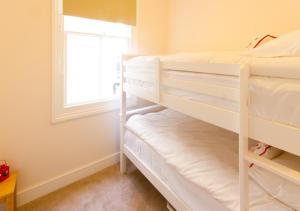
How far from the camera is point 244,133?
85 centimetres

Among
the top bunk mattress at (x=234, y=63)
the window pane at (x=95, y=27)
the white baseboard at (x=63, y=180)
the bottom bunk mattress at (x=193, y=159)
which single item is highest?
the window pane at (x=95, y=27)

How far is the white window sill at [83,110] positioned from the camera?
6.09ft

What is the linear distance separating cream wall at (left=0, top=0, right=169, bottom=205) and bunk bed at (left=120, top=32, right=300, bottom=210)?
82cm

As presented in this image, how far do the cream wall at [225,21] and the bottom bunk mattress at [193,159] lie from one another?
36.6 inches

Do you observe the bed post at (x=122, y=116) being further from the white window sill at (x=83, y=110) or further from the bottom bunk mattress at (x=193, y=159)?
the white window sill at (x=83, y=110)

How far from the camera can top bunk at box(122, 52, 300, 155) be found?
0.72 metres

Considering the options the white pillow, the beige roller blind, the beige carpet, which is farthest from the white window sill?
the white pillow

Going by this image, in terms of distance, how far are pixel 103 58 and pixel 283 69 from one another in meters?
1.86

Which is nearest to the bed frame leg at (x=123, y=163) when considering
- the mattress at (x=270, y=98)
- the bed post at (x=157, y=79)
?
the bed post at (x=157, y=79)

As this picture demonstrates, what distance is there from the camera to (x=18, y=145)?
1646mm

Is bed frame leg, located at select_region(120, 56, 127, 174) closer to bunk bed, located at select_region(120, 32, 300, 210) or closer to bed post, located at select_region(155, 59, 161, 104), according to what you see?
bunk bed, located at select_region(120, 32, 300, 210)

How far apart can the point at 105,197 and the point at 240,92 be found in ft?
4.99

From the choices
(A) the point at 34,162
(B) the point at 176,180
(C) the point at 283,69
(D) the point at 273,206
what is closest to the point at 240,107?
(C) the point at 283,69

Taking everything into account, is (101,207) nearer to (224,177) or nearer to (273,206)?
(224,177)
